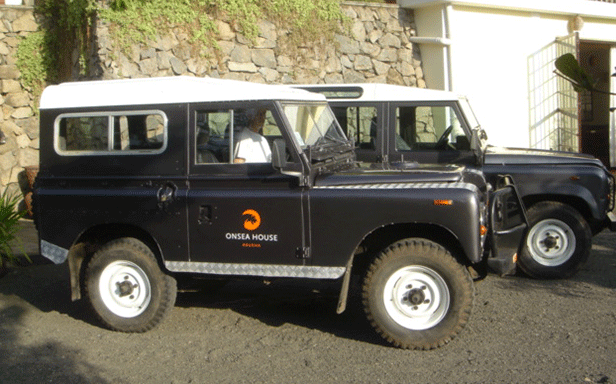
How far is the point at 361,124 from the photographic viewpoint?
802cm

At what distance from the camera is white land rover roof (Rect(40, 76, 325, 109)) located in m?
5.88

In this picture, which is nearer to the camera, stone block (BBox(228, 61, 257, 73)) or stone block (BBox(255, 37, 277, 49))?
stone block (BBox(228, 61, 257, 73))

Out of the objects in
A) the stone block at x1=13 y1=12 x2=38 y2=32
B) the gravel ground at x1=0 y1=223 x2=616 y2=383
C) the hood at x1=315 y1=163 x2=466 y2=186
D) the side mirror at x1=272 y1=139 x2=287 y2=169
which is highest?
the stone block at x1=13 y1=12 x2=38 y2=32

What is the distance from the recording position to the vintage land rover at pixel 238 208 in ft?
18.0

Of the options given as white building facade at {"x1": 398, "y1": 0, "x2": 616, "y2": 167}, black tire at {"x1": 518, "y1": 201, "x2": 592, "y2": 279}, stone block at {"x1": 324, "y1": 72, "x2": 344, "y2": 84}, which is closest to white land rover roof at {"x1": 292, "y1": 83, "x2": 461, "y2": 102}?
black tire at {"x1": 518, "y1": 201, "x2": 592, "y2": 279}

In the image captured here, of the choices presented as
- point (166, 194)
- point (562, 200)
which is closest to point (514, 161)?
point (562, 200)

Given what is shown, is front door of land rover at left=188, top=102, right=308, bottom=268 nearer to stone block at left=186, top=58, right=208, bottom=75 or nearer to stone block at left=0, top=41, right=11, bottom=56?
stone block at left=186, top=58, right=208, bottom=75

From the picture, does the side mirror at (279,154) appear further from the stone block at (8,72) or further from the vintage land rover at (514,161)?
the stone block at (8,72)

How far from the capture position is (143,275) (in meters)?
6.14

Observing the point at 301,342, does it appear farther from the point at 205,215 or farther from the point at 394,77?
the point at 394,77

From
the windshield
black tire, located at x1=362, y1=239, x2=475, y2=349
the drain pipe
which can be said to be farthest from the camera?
the drain pipe

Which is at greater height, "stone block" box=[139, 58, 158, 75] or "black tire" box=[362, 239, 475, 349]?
"stone block" box=[139, 58, 158, 75]

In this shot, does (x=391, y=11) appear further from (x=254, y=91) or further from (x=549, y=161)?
(x=254, y=91)

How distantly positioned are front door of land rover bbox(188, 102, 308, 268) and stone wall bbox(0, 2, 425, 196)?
230 inches
